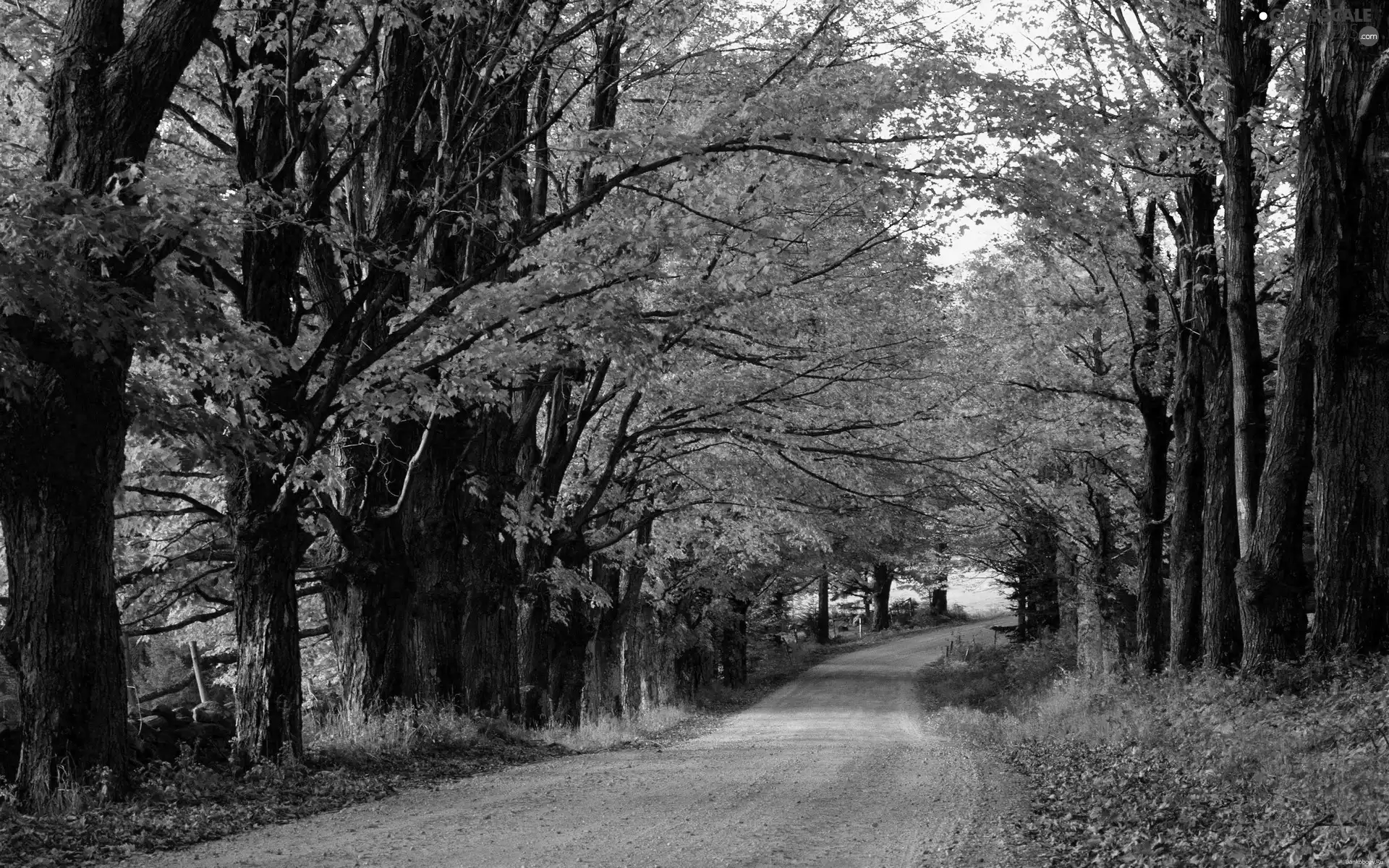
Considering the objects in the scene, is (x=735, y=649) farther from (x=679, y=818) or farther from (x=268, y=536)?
(x=679, y=818)

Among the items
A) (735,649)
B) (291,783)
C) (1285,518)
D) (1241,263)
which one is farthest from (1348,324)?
(735,649)

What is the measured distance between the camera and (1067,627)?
3319cm

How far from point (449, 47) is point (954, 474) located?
12461 millimetres

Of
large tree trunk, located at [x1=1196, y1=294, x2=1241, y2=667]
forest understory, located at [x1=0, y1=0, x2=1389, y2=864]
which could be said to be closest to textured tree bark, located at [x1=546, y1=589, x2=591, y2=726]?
forest understory, located at [x1=0, y1=0, x2=1389, y2=864]

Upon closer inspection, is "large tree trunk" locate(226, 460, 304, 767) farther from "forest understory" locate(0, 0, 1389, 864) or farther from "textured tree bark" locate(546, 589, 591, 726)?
"textured tree bark" locate(546, 589, 591, 726)

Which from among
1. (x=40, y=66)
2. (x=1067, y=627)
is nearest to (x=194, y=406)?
(x=40, y=66)

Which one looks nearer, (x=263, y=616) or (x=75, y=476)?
(x=75, y=476)

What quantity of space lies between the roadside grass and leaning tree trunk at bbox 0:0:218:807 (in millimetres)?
6785

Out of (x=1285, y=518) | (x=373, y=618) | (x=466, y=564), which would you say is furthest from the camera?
(x=466, y=564)

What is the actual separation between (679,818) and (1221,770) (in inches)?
163

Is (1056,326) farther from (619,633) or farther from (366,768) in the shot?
(366,768)

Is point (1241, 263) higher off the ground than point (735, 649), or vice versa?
point (1241, 263)

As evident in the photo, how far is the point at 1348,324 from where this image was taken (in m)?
11.1

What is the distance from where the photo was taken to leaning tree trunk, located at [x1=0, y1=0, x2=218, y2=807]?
8391mm
